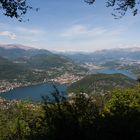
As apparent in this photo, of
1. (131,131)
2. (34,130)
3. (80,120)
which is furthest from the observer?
(34,130)

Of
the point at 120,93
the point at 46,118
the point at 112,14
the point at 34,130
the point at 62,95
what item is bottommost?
the point at 120,93

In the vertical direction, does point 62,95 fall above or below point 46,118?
above

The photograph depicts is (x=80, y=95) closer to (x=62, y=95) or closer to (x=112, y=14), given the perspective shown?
(x=62, y=95)

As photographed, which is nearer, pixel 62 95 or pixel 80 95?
pixel 62 95

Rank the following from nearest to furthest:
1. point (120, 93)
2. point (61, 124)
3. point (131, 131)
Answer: point (131, 131)
point (61, 124)
point (120, 93)

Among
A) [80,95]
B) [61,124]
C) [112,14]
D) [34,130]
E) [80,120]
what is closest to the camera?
[61,124]

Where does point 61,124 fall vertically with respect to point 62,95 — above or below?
below

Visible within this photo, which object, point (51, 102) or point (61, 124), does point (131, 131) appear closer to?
point (61, 124)

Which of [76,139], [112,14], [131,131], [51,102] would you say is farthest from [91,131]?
[112,14]

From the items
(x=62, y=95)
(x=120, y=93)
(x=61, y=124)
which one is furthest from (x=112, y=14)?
(x=120, y=93)
